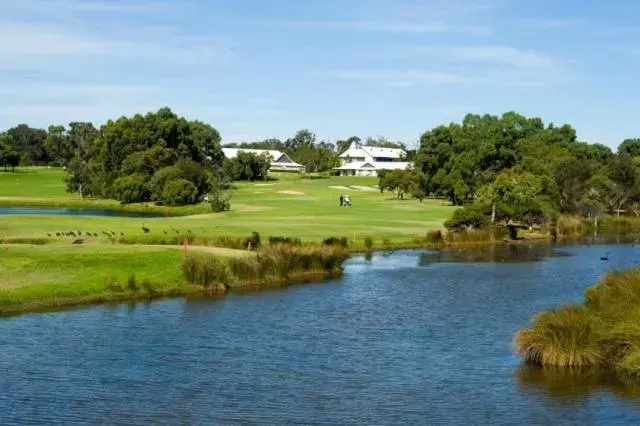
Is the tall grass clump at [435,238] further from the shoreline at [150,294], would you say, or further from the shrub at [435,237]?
the shoreline at [150,294]

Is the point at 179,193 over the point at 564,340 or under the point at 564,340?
over

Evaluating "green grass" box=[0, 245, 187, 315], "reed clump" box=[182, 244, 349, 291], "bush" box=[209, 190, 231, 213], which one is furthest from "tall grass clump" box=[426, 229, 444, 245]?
"bush" box=[209, 190, 231, 213]

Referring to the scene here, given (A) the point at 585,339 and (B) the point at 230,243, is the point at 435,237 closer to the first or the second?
(B) the point at 230,243

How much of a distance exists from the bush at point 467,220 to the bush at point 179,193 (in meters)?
50.5

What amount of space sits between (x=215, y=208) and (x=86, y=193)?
160 ft

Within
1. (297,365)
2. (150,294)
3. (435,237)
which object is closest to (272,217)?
(435,237)

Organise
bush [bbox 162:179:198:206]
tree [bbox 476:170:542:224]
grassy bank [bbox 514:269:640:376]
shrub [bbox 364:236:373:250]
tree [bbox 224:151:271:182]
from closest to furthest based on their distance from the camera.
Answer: grassy bank [bbox 514:269:640:376] → shrub [bbox 364:236:373:250] → tree [bbox 476:170:542:224] → bush [bbox 162:179:198:206] → tree [bbox 224:151:271:182]

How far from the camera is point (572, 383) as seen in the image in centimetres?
3023

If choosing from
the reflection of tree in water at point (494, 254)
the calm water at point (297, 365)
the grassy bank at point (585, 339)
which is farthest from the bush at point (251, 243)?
the grassy bank at point (585, 339)

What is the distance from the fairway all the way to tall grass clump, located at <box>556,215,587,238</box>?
38.3ft

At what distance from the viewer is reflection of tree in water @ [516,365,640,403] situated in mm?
29156

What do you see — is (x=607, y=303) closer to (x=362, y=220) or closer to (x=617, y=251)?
(x=617, y=251)

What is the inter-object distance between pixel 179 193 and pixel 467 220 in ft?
171

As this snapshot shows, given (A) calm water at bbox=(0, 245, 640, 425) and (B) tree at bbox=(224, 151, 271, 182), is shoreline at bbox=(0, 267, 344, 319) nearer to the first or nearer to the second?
(A) calm water at bbox=(0, 245, 640, 425)
